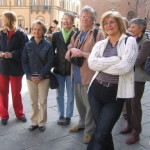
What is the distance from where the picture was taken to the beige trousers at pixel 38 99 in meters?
4.20

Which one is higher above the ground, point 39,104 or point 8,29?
point 8,29

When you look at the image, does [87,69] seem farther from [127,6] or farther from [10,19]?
[127,6]

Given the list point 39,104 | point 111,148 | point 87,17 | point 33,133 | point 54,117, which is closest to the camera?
point 111,148

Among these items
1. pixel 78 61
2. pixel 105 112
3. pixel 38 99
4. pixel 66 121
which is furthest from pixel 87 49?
pixel 66 121

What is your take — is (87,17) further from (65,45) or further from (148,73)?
(148,73)

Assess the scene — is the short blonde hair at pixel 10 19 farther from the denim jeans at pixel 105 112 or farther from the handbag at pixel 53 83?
the denim jeans at pixel 105 112

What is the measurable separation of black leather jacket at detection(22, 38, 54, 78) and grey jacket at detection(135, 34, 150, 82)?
1439 millimetres

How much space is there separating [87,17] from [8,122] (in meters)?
2.49

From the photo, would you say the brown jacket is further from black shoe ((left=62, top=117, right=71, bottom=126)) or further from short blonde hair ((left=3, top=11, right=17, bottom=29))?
short blonde hair ((left=3, top=11, right=17, bottom=29))

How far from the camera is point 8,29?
4.46 m

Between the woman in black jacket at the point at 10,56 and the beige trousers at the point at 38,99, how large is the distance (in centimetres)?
50

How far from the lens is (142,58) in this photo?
3.58 m

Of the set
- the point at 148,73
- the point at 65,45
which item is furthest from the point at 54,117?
the point at 148,73

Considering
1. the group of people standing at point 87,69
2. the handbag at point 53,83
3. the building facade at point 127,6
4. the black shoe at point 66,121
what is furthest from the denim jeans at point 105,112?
the building facade at point 127,6
